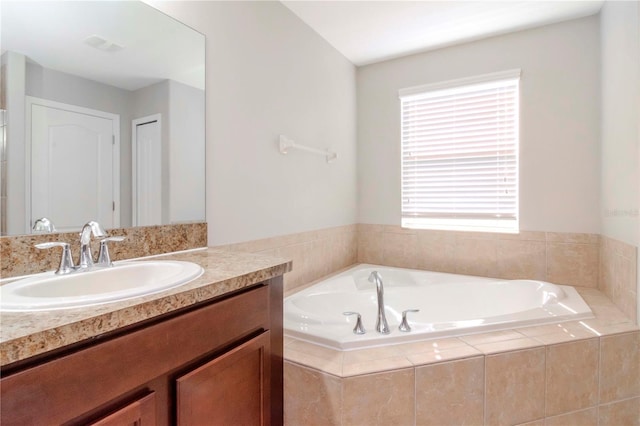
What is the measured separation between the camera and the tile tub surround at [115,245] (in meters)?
0.99

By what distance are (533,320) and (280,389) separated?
129cm

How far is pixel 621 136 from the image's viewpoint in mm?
1877

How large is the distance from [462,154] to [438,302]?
47.5 inches

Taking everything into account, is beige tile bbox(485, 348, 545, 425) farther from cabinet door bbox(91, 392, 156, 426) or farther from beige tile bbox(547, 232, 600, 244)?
beige tile bbox(547, 232, 600, 244)

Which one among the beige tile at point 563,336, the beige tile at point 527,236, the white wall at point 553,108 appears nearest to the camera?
the beige tile at point 563,336

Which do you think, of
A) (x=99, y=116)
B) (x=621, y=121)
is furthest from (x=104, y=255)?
(x=621, y=121)

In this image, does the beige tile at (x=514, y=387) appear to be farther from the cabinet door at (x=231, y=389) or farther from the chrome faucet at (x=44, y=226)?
the chrome faucet at (x=44, y=226)

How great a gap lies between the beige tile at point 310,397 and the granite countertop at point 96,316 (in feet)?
1.62

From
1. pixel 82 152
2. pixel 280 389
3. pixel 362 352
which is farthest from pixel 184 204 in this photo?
pixel 362 352

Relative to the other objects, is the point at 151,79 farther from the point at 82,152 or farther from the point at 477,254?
the point at 477,254

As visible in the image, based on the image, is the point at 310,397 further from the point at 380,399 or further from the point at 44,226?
the point at 44,226

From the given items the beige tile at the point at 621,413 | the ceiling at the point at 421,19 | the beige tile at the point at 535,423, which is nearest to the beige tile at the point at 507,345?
the beige tile at the point at 535,423

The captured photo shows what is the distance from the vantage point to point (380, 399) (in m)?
1.25

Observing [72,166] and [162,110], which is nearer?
[72,166]
